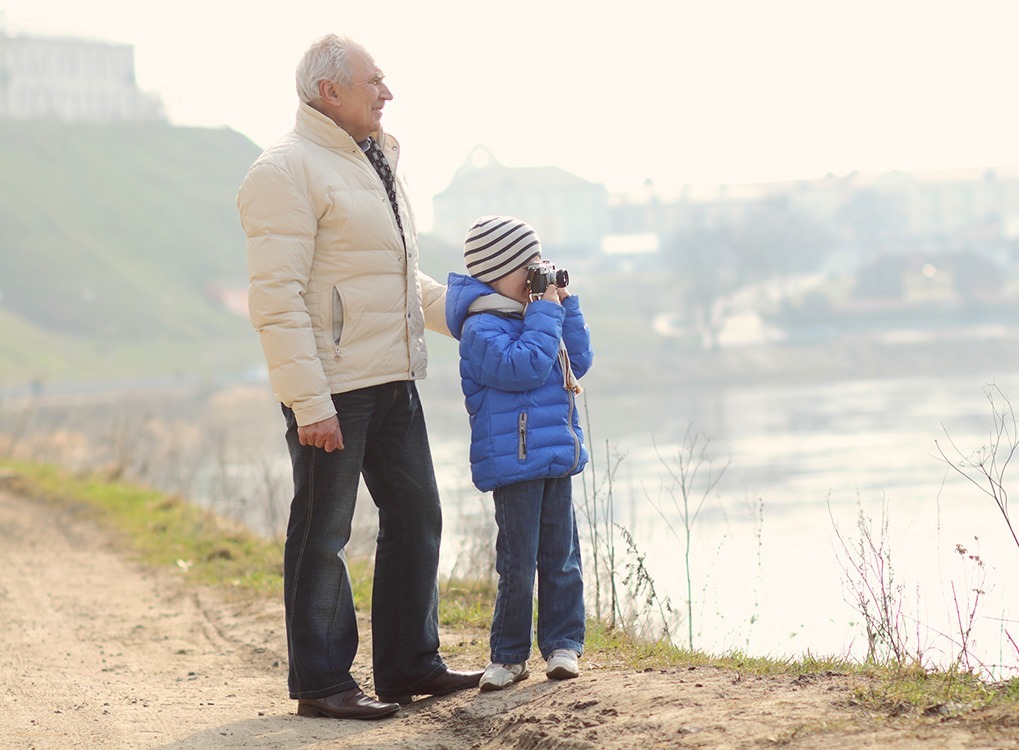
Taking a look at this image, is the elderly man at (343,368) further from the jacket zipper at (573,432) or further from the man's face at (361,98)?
the jacket zipper at (573,432)

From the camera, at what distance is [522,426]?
3742 millimetres

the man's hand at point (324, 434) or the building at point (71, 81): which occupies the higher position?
the building at point (71, 81)

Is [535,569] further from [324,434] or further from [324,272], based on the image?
[324,272]

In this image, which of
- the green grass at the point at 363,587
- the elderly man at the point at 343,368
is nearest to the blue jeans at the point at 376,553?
the elderly man at the point at 343,368

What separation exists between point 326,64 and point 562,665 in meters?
1.82

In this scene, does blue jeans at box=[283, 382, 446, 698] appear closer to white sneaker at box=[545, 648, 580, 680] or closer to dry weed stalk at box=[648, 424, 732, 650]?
white sneaker at box=[545, 648, 580, 680]

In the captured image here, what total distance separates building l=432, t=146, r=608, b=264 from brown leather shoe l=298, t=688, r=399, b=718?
129 meters

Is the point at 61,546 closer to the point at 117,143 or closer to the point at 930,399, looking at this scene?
the point at 930,399

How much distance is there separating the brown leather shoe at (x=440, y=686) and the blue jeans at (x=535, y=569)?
0.57 feet

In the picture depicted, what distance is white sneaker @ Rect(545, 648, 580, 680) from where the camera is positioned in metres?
3.80

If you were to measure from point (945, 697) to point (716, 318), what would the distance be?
3264 inches

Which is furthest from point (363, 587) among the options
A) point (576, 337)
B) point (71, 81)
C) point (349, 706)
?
point (71, 81)

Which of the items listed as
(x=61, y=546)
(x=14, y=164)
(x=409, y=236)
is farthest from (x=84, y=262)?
(x=409, y=236)

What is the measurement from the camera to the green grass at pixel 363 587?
324 cm
